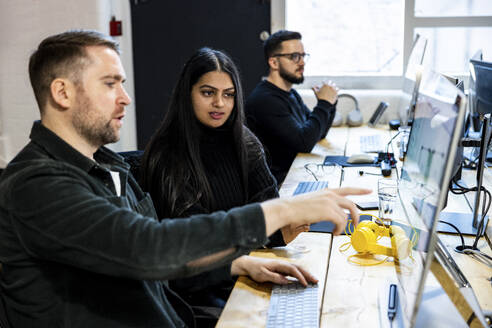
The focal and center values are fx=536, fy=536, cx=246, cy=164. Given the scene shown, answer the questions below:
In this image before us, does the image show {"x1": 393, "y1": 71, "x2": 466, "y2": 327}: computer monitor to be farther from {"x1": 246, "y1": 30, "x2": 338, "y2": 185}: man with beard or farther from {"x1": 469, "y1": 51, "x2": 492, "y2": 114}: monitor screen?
{"x1": 246, "y1": 30, "x2": 338, "y2": 185}: man with beard

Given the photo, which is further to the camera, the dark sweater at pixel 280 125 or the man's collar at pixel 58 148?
the dark sweater at pixel 280 125

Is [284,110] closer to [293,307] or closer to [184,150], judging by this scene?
[184,150]

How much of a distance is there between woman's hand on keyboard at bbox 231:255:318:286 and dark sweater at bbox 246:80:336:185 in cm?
167

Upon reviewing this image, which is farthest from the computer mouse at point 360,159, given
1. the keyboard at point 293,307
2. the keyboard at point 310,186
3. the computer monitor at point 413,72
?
the keyboard at point 293,307

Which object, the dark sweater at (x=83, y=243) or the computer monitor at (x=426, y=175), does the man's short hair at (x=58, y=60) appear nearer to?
the dark sweater at (x=83, y=243)

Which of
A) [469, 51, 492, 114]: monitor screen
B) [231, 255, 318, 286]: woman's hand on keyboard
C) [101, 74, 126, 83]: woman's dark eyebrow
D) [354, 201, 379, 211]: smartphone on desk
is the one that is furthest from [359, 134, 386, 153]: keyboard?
[101, 74, 126, 83]: woman's dark eyebrow

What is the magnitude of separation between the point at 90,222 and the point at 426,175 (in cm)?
64

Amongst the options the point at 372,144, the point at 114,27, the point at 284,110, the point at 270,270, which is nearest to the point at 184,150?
the point at 270,270

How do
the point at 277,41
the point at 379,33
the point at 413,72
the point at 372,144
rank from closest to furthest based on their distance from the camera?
the point at 413,72 < the point at 372,144 < the point at 277,41 < the point at 379,33

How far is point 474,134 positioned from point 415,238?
2.21 m

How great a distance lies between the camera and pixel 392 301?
4.13ft

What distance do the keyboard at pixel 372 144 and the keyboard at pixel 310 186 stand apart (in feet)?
2.57

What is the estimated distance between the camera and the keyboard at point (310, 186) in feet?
7.58

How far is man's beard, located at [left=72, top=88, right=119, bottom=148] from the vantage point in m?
1.16
